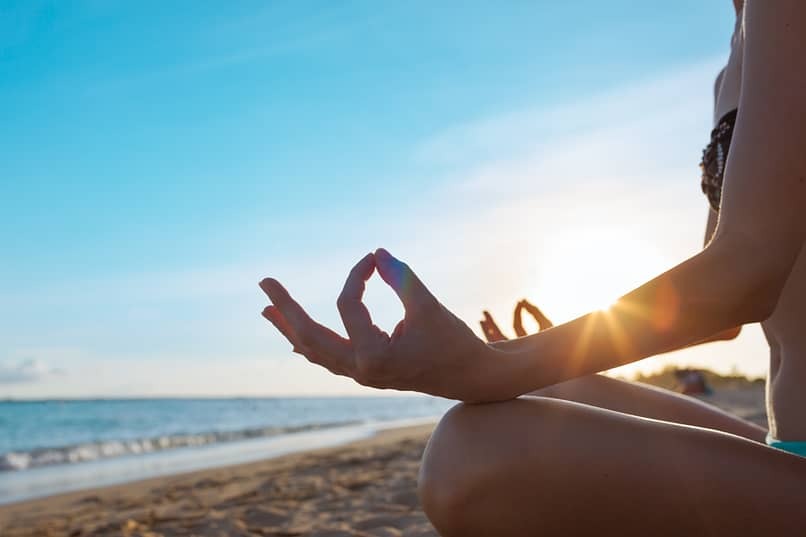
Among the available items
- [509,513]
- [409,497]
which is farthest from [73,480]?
[509,513]

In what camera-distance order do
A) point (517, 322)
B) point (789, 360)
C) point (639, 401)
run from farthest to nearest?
1. point (517, 322)
2. point (639, 401)
3. point (789, 360)

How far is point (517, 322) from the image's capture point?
204cm

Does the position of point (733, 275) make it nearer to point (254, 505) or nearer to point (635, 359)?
point (635, 359)

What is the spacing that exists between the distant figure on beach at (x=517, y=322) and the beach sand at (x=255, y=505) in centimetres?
122

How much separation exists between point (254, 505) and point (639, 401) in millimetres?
3068

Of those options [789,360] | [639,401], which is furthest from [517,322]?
[789,360]

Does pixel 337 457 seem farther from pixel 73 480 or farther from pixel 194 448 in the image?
pixel 194 448

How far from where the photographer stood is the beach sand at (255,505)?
347cm

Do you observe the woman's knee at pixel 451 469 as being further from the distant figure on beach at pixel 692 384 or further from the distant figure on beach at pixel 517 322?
the distant figure on beach at pixel 692 384

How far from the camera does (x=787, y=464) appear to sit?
3.75 ft

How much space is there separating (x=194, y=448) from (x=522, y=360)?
1295 centimetres

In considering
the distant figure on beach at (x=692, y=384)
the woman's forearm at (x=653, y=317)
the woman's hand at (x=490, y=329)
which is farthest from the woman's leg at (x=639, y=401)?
the distant figure on beach at (x=692, y=384)

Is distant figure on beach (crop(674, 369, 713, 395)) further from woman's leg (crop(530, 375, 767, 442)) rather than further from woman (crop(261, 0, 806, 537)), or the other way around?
woman (crop(261, 0, 806, 537))

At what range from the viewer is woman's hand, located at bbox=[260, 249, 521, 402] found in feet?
3.18
